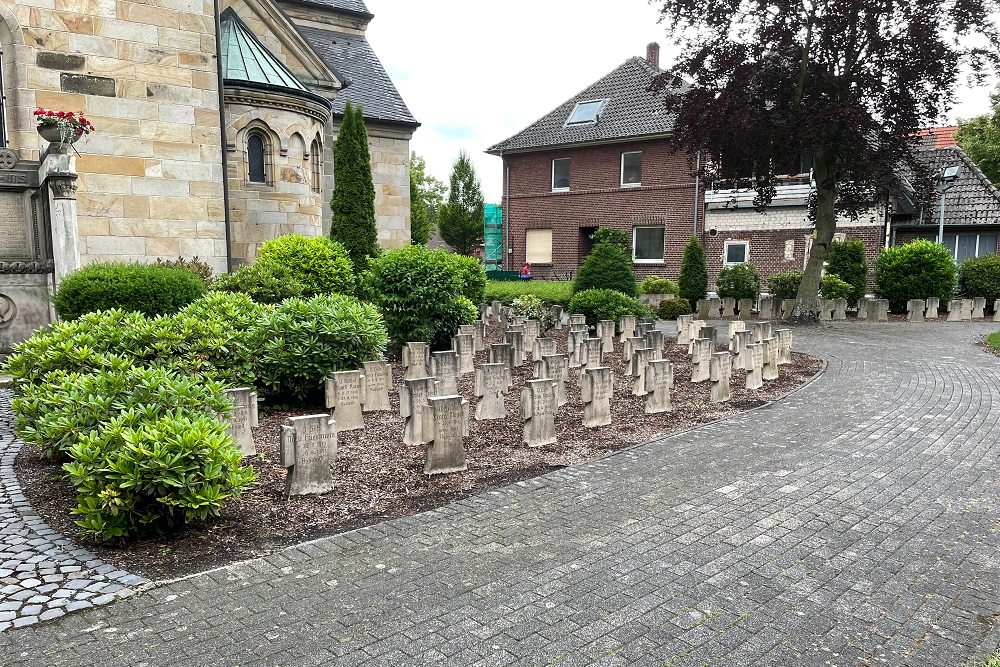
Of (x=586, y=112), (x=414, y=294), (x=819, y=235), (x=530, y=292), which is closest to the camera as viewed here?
(x=414, y=294)

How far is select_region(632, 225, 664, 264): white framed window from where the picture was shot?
3106 cm

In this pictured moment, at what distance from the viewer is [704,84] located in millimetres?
19328

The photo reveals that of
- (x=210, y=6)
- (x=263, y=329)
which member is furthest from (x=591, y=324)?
(x=210, y=6)

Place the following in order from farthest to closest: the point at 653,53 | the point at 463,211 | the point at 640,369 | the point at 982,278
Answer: the point at 463,211, the point at 653,53, the point at 982,278, the point at 640,369

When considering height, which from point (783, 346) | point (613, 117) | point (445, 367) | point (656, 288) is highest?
point (613, 117)

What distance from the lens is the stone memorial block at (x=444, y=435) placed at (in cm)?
618

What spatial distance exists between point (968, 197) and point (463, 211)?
34.0 m

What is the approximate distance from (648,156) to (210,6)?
21052 millimetres

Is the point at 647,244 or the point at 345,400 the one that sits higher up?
the point at 647,244

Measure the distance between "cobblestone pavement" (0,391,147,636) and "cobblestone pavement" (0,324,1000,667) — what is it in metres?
0.19

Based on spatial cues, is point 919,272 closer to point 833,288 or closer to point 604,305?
point 833,288

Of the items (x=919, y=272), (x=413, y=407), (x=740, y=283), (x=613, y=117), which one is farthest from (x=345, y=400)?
(x=613, y=117)

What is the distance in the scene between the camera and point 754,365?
1053 centimetres

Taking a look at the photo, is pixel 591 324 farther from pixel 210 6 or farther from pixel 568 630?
pixel 568 630
